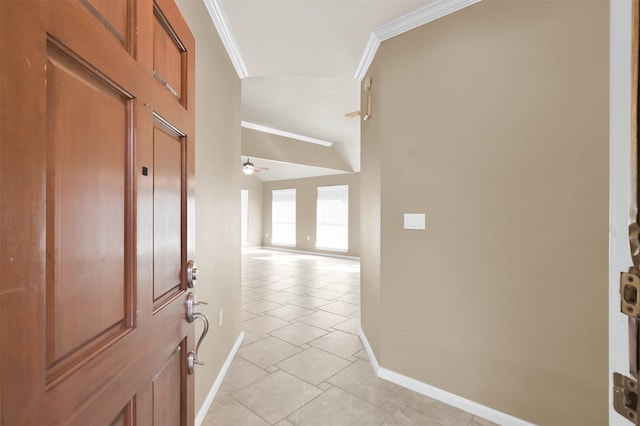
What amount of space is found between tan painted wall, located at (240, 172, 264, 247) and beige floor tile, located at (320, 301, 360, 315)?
694cm

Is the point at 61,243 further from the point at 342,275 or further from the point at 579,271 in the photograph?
the point at 342,275

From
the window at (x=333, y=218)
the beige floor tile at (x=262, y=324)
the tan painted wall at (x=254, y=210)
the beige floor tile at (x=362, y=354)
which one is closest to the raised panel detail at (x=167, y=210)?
the beige floor tile at (x=362, y=354)

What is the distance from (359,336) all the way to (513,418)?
1577mm

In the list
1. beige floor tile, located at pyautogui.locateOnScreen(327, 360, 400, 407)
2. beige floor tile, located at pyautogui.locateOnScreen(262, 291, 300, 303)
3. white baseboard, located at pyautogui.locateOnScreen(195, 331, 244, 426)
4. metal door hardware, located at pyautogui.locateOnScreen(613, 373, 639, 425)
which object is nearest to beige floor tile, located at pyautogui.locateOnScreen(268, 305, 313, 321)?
beige floor tile, located at pyautogui.locateOnScreen(262, 291, 300, 303)

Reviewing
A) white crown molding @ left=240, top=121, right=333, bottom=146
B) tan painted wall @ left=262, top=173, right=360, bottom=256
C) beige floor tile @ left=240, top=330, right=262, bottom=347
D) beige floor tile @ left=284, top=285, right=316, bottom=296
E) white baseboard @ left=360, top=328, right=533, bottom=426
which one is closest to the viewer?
white baseboard @ left=360, top=328, right=533, bottom=426

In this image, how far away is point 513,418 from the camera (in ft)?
6.16

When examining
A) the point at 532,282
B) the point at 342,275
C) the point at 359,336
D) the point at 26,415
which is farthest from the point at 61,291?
the point at 342,275

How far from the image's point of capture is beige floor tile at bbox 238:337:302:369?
271 cm

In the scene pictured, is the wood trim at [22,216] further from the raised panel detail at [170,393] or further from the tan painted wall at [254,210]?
the tan painted wall at [254,210]

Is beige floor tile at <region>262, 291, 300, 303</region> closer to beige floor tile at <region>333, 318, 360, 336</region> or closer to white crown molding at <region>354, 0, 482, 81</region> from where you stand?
beige floor tile at <region>333, 318, 360, 336</region>

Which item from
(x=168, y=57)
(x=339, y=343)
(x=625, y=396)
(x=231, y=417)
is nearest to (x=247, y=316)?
(x=339, y=343)

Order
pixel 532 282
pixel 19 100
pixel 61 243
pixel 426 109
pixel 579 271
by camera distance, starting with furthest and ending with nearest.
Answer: pixel 426 109, pixel 532 282, pixel 579 271, pixel 61 243, pixel 19 100

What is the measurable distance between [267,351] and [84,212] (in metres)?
2.64

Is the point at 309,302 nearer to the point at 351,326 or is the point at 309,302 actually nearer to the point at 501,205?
the point at 351,326
